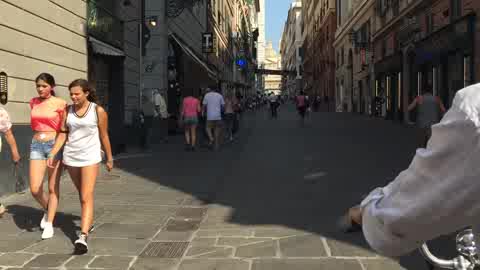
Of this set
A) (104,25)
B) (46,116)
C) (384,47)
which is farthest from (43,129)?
(384,47)

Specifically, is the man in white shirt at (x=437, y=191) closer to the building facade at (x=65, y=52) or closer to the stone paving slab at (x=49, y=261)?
the stone paving slab at (x=49, y=261)

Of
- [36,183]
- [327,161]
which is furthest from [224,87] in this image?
[36,183]

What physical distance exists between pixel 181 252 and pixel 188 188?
11.6 ft

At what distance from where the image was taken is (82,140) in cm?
531

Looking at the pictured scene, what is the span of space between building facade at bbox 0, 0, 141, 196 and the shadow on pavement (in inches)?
79.4

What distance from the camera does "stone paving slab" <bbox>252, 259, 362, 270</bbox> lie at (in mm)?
4461

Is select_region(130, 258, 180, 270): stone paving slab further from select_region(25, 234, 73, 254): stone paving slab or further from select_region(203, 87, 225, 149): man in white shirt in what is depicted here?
select_region(203, 87, 225, 149): man in white shirt

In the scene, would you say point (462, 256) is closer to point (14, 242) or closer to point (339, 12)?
point (14, 242)

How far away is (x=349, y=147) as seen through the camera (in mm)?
14508

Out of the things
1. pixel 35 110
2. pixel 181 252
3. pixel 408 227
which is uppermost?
pixel 35 110

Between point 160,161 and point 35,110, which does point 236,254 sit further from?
point 160,161

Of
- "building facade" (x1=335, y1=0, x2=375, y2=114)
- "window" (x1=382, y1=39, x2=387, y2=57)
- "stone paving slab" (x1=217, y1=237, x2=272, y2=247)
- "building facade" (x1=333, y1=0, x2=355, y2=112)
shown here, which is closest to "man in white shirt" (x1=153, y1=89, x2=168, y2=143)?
"stone paving slab" (x1=217, y1=237, x2=272, y2=247)

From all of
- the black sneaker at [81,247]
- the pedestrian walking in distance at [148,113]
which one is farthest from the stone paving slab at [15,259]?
the pedestrian walking in distance at [148,113]

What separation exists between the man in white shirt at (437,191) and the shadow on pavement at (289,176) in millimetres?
3485
